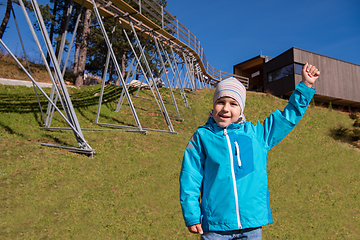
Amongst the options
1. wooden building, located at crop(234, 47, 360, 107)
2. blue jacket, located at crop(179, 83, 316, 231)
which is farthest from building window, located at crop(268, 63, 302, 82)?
blue jacket, located at crop(179, 83, 316, 231)

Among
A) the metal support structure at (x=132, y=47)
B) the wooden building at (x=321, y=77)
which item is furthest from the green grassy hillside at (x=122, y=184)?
the wooden building at (x=321, y=77)

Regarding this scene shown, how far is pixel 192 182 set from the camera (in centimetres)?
205

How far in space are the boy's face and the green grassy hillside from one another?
355 centimetres

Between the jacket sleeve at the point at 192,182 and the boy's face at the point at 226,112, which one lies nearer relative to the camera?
the jacket sleeve at the point at 192,182

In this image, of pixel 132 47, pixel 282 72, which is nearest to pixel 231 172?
pixel 132 47

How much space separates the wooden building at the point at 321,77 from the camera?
72.5ft

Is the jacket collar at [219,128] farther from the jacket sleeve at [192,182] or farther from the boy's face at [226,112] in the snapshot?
the jacket sleeve at [192,182]

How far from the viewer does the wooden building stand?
72.5ft

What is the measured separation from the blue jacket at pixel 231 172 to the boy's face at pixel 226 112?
5cm

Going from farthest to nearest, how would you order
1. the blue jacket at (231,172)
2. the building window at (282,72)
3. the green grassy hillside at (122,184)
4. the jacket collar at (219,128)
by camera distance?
the building window at (282,72) → the green grassy hillside at (122,184) → the jacket collar at (219,128) → the blue jacket at (231,172)

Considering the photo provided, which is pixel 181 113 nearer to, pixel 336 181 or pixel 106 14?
pixel 106 14

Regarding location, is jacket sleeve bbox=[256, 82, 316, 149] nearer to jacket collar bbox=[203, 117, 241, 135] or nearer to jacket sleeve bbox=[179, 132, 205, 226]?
jacket collar bbox=[203, 117, 241, 135]

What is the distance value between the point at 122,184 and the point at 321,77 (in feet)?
72.4

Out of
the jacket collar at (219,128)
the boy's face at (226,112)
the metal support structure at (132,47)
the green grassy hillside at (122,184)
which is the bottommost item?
the green grassy hillside at (122,184)
